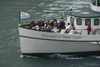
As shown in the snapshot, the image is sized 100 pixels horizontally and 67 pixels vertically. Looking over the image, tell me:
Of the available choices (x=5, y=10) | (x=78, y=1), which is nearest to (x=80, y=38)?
(x=5, y=10)

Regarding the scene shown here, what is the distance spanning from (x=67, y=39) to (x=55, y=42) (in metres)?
0.99

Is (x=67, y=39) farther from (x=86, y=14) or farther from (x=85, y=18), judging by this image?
(x=86, y=14)

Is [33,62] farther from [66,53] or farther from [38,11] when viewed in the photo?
[38,11]

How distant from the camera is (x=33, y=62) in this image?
1862 centimetres

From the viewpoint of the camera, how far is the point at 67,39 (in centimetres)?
1819

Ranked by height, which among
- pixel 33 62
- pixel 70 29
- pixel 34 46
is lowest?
pixel 33 62

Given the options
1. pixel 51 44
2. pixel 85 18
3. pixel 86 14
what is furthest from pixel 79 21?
pixel 51 44

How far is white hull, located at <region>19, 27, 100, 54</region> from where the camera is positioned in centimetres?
1809

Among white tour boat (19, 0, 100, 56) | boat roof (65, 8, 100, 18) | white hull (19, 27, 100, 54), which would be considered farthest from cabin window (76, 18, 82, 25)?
white hull (19, 27, 100, 54)

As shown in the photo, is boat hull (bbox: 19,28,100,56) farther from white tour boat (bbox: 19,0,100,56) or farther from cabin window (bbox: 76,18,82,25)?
cabin window (bbox: 76,18,82,25)

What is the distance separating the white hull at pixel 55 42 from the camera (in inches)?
712

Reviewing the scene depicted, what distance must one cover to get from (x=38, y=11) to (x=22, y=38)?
68.7 feet

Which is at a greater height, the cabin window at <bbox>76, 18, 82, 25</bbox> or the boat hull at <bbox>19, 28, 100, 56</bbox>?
the cabin window at <bbox>76, 18, 82, 25</bbox>

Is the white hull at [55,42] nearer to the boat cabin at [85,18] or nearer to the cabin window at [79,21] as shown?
the boat cabin at [85,18]
